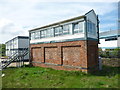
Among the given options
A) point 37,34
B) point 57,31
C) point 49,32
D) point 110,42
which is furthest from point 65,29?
point 110,42

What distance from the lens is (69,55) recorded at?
48.4 ft

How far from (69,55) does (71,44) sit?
1.51m

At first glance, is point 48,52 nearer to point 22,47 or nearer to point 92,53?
point 92,53

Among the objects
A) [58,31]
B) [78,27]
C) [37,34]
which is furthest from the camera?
[37,34]

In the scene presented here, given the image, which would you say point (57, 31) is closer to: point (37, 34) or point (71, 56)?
point (71, 56)

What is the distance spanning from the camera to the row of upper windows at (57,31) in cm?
1422

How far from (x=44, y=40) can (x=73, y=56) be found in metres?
6.47

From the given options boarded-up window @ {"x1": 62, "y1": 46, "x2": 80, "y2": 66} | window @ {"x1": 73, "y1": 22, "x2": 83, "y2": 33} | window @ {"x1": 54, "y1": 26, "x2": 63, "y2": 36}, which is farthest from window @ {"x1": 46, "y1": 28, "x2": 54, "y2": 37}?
window @ {"x1": 73, "y1": 22, "x2": 83, "y2": 33}

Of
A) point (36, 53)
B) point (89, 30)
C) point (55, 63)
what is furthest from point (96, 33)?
point (36, 53)

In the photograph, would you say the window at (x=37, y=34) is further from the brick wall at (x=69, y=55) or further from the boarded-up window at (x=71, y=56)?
the boarded-up window at (x=71, y=56)

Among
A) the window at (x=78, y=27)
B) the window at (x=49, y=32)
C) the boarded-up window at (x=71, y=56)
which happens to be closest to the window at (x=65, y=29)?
the window at (x=78, y=27)

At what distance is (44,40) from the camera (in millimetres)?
18547

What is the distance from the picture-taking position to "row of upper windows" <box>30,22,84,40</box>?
14224mm

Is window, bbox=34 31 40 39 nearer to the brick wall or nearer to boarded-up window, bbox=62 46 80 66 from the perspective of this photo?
the brick wall
